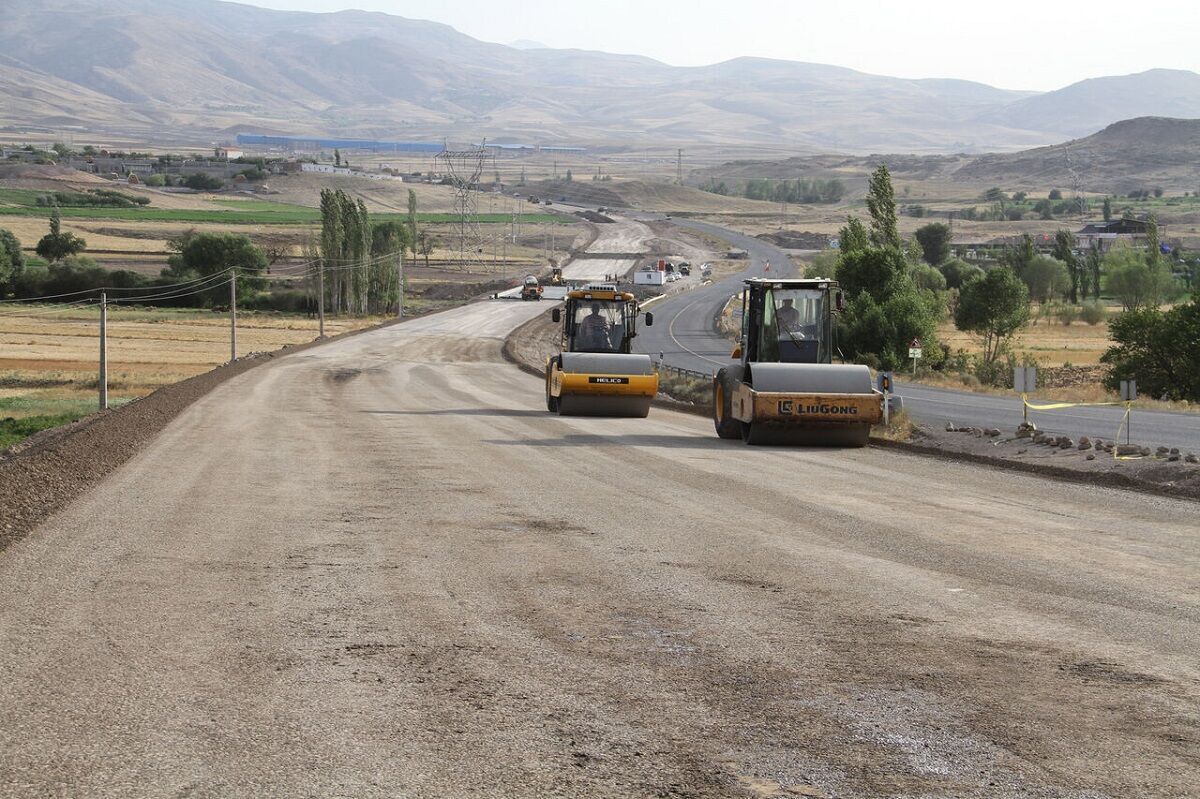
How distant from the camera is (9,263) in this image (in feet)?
407

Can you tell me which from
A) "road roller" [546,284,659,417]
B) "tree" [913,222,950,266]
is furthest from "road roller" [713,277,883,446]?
"tree" [913,222,950,266]

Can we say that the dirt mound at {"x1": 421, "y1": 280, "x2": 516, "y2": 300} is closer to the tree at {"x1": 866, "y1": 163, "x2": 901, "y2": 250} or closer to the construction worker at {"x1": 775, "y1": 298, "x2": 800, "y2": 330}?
the tree at {"x1": 866, "y1": 163, "x2": 901, "y2": 250}

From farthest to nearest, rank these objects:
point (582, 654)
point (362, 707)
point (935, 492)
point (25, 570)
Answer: point (935, 492), point (25, 570), point (582, 654), point (362, 707)

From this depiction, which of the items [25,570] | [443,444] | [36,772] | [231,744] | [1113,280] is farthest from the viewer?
[1113,280]

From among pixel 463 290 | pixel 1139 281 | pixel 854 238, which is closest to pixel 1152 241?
pixel 1139 281

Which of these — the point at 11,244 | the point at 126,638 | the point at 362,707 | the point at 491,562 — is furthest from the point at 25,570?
the point at 11,244

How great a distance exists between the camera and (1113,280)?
12662 cm

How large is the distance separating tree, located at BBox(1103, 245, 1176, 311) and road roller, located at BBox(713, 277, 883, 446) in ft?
334

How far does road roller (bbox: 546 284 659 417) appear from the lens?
36781 millimetres

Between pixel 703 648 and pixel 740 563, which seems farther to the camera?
pixel 740 563

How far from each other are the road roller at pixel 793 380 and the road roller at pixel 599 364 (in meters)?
5.53

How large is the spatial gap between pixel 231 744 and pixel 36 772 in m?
1.15

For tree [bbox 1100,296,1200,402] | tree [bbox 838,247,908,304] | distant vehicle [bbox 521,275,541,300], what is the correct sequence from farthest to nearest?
distant vehicle [bbox 521,275,541,300]
tree [bbox 838,247,908,304]
tree [bbox 1100,296,1200,402]

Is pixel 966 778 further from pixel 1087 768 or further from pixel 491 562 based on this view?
pixel 491 562
